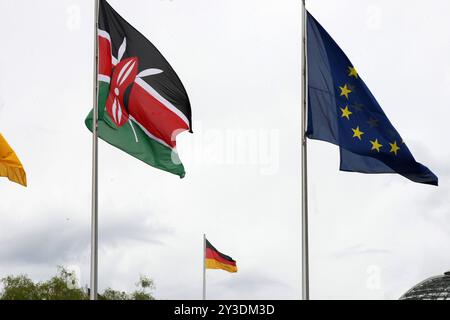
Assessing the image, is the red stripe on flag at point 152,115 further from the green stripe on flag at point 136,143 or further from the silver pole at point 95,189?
the silver pole at point 95,189

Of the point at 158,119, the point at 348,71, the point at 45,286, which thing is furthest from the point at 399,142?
the point at 45,286

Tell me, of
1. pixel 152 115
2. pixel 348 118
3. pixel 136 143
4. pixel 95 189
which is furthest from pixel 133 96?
pixel 348 118

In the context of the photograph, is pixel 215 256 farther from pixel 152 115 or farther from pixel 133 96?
pixel 133 96

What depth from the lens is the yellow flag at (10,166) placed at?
1955 centimetres

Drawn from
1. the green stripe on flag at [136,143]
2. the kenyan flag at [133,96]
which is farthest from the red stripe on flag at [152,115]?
the green stripe on flag at [136,143]

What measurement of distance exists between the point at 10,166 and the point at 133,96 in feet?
13.3

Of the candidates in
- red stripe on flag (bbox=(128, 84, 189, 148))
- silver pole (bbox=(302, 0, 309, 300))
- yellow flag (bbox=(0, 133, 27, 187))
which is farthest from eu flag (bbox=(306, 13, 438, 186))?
yellow flag (bbox=(0, 133, 27, 187))

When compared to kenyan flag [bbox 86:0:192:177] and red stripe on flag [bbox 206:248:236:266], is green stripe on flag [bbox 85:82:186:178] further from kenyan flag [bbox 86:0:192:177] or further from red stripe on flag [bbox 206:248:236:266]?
red stripe on flag [bbox 206:248:236:266]

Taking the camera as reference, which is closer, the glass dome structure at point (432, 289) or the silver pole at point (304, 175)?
the silver pole at point (304, 175)

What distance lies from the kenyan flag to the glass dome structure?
58533mm

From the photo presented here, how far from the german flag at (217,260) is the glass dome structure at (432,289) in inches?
1530
